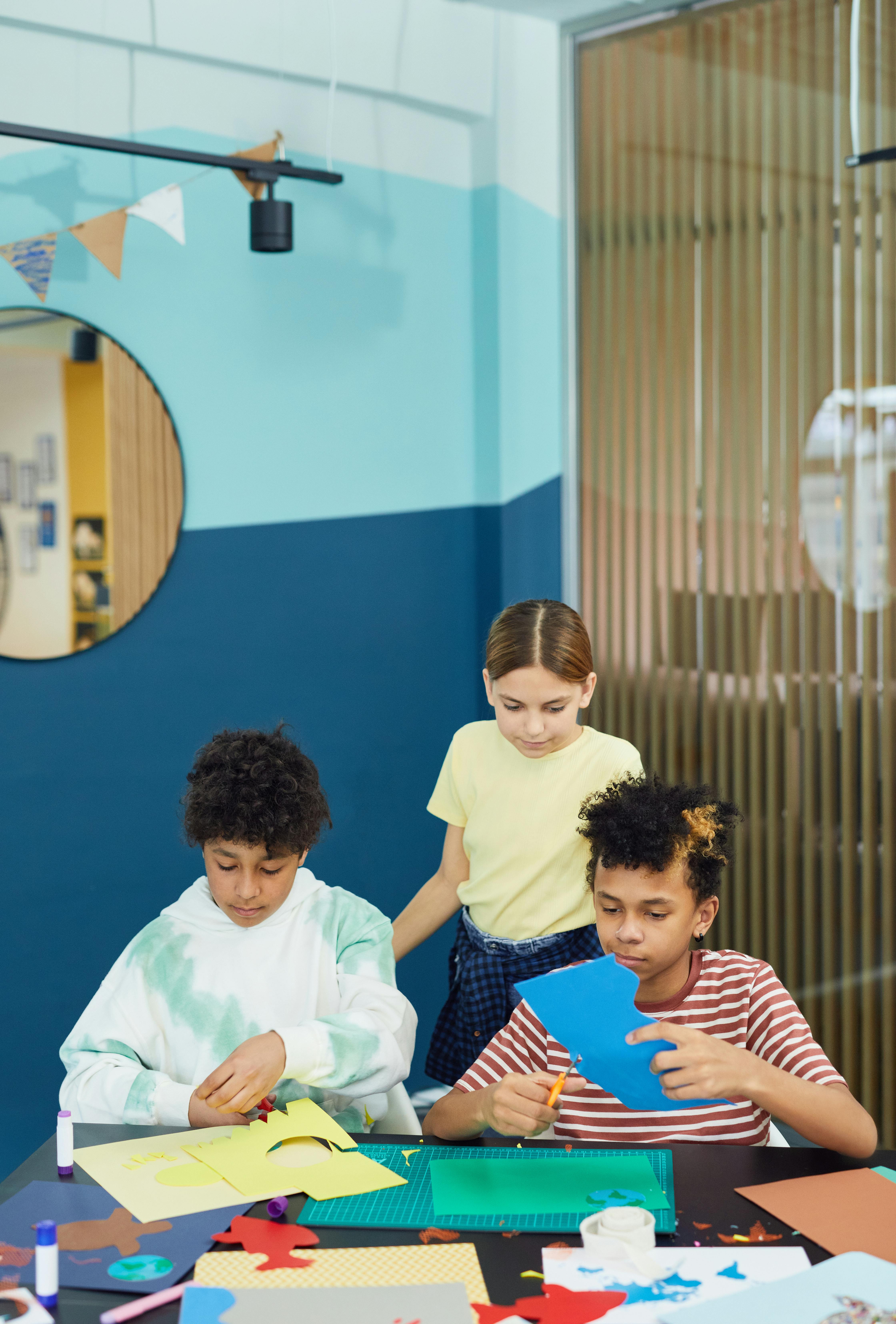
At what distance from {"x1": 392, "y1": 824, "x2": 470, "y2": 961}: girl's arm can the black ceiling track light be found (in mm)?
1352

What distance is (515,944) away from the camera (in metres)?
2.20

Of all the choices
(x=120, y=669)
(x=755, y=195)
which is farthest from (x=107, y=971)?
(x=755, y=195)

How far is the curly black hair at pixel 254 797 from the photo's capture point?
171cm

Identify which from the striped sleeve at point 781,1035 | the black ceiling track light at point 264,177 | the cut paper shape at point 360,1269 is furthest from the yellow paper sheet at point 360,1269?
the black ceiling track light at point 264,177

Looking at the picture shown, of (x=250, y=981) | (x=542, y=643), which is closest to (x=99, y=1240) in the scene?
(x=250, y=981)

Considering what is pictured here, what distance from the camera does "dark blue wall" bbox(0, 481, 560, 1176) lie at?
2758 millimetres

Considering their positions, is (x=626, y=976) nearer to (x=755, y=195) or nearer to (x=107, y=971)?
(x=107, y=971)

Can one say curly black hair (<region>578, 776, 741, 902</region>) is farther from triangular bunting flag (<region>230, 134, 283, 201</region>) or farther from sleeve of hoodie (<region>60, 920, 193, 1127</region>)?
triangular bunting flag (<region>230, 134, 283, 201</region>)

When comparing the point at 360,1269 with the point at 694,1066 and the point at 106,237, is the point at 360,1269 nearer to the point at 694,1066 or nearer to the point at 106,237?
the point at 694,1066

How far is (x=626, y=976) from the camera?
53.9 inches

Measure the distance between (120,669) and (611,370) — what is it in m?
1.54

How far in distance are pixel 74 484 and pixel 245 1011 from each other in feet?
4.65

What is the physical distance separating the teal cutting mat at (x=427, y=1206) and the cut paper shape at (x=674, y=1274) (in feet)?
0.15

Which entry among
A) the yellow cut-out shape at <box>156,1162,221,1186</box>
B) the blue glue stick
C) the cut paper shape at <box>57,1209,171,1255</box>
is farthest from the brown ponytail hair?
the blue glue stick
